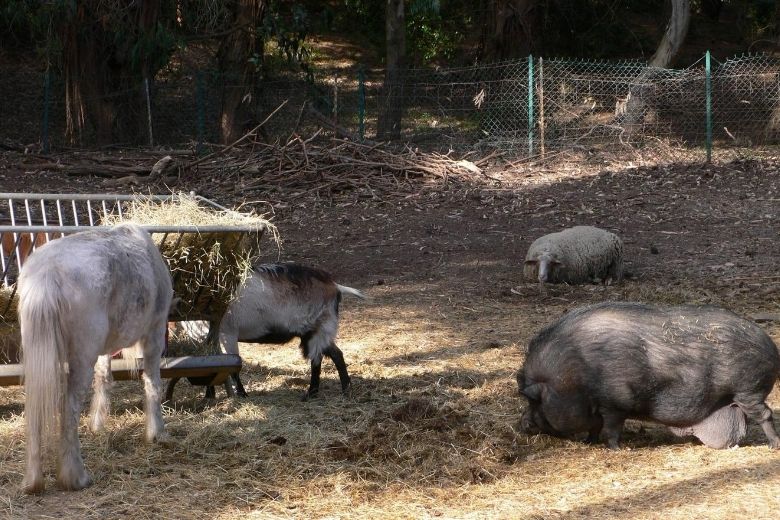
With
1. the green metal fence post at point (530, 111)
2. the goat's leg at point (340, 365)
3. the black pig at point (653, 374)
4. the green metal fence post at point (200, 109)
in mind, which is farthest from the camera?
the green metal fence post at point (200, 109)

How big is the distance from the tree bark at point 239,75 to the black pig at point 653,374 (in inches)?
516

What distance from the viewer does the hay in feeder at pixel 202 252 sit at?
5.55m

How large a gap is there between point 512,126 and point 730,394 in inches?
501

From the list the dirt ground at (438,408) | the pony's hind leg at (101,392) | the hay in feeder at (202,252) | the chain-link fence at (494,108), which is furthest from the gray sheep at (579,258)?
the pony's hind leg at (101,392)

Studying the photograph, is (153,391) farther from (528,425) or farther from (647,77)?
(647,77)

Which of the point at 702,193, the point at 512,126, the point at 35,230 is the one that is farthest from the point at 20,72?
the point at 35,230

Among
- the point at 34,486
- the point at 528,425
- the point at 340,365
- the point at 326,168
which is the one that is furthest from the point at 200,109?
the point at 34,486

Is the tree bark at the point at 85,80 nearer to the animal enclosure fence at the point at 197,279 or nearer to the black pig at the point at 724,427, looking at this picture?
the animal enclosure fence at the point at 197,279

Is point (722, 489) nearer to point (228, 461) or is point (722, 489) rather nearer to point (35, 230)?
point (228, 461)

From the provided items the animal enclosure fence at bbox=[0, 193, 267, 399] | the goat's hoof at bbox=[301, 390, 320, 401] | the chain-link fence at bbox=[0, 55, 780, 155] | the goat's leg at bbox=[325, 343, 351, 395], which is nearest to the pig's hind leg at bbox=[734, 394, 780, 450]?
the goat's leg at bbox=[325, 343, 351, 395]

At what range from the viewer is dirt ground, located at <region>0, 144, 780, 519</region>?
4.38 meters

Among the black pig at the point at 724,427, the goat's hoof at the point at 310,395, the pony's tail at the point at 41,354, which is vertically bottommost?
the goat's hoof at the point at 310,395

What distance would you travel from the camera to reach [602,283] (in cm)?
1030

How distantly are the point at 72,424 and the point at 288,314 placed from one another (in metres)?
2.16
